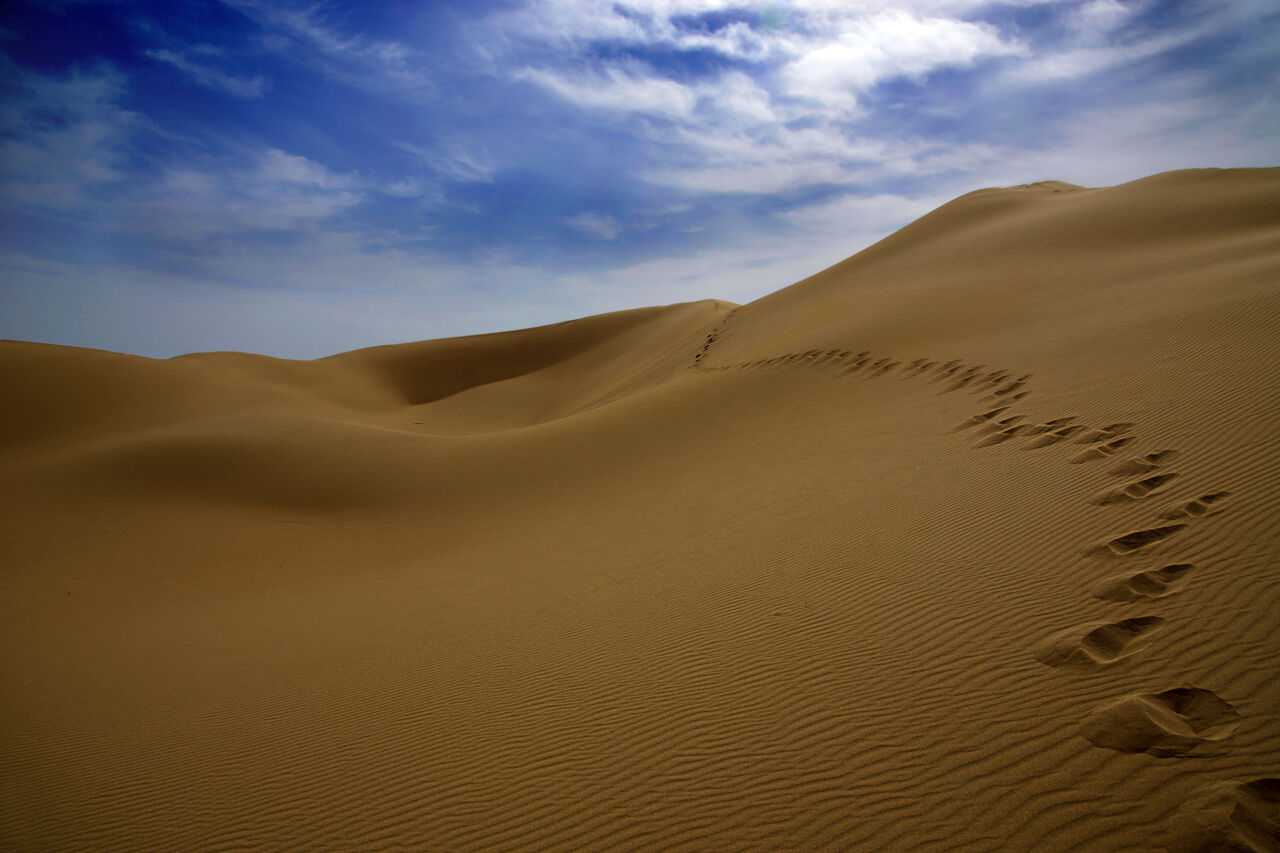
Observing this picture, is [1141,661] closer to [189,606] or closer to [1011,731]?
[1011,731]

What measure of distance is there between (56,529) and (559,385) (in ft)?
85.9

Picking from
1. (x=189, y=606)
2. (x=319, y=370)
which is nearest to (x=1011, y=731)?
(x=189, y=606)

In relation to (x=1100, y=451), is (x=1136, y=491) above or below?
below

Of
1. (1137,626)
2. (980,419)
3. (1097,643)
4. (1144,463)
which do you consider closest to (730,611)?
(1097,643)

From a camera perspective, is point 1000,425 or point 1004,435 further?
point 1000,425

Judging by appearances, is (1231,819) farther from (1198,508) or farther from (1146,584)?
(1198,508)

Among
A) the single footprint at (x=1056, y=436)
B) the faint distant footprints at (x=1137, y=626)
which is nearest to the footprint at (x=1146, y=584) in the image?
the faint distant footprints at (x=1137, y=626)

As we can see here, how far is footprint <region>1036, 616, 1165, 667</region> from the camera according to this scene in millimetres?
3371

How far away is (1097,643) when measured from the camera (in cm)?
349

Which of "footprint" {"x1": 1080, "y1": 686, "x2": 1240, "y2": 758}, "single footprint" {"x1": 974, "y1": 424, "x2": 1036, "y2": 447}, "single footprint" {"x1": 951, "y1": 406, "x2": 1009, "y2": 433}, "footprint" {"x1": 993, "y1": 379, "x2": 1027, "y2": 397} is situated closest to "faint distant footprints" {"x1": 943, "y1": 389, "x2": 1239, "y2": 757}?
"footprint" {"x1": 1080, "y1": 686, "x2": 1240, "y2": 758}

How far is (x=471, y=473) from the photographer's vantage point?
12781 mm

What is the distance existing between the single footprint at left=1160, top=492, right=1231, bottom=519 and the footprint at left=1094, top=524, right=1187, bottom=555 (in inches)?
6.4

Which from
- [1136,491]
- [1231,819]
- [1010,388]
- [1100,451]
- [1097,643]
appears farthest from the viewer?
[1010,388]

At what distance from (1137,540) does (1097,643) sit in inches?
53.7
